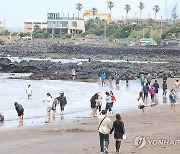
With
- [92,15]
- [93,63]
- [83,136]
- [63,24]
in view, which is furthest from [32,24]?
[83,136]

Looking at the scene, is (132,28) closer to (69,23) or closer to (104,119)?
(69,23)

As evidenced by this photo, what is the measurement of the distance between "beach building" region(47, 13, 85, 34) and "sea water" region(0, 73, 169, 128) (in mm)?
117900

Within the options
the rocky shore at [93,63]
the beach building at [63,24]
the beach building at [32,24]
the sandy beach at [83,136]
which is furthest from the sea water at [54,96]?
the beach building at [32,24]

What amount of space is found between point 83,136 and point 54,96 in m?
17.6

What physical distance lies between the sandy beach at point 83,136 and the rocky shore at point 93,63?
25293 millimetres

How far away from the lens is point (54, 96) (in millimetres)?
35000

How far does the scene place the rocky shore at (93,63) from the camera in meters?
52.7

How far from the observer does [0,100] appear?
33.9 m

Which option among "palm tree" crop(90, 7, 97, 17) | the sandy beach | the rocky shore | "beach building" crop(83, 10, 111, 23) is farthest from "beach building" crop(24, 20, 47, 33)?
the sandy beach

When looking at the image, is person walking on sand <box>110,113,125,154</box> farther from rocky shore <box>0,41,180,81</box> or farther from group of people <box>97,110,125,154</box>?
rocky shore <box>0,41,180,81</box>

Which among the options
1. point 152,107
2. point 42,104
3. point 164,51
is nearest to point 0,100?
point 42,104

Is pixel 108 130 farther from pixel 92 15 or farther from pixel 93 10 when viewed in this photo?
pixel 92 15

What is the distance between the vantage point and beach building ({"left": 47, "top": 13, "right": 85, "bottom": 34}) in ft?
550

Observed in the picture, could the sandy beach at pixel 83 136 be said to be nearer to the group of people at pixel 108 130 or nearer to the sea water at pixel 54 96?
the group of people at pixel 108 130
